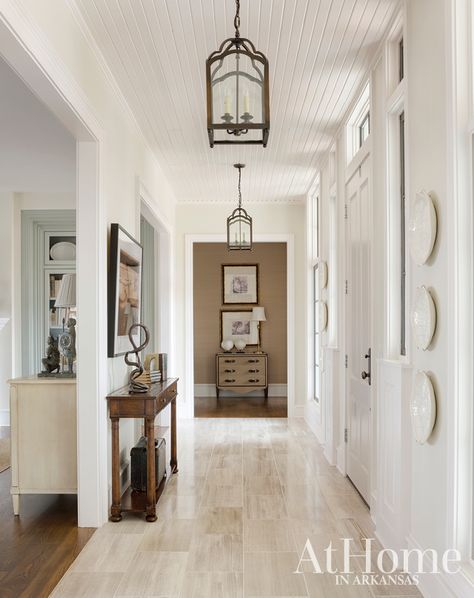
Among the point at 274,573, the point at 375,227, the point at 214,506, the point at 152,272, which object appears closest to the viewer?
the point at 274,573

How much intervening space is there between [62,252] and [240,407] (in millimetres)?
3529

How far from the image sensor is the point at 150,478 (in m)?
3.73

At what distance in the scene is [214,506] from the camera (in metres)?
3.97

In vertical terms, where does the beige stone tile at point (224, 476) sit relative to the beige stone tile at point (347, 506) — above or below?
below

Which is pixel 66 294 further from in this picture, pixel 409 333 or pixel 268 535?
pixel 409 333

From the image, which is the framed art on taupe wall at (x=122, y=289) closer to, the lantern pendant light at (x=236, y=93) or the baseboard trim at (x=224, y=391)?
the lantern pendant light at (x=236, y=93)

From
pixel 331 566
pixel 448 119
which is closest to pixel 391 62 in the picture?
pixel 448 119

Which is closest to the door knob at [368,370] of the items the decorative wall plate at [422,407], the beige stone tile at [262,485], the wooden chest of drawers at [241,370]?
the decorative wall plate at [422,407]

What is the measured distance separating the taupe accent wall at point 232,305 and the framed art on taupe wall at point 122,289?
→ 5.13 meters

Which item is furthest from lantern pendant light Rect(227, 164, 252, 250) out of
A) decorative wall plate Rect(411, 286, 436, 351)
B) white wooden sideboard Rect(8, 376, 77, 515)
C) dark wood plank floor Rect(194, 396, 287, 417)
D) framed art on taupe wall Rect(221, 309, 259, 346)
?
decorative wall plate Rect(411, 286, 436, 351)

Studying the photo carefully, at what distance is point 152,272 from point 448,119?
6.14 metres

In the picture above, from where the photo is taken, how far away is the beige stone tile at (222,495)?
159 inches

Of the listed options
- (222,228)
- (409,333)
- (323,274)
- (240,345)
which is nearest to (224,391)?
(240,345)

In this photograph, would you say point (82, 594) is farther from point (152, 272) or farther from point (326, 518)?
point (152, 272)
